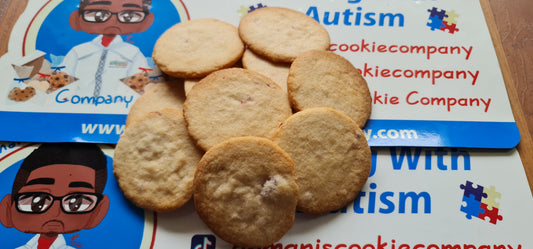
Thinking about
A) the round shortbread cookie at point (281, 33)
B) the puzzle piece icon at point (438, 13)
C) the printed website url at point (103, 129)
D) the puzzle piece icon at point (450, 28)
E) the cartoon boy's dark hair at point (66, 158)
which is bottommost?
the cartoon boy's dark hair at point (66, 158)

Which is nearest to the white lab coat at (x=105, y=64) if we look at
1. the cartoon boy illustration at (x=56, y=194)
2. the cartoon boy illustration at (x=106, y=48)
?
the cartoon boy illustration at (x=106, y=48)

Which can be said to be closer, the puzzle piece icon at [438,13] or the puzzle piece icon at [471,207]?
the puzzle piece icon at [471,207]

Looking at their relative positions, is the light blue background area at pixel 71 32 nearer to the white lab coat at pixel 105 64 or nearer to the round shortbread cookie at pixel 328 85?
the white lab coat at pixel 105 64

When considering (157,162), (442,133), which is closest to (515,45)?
(442,133)

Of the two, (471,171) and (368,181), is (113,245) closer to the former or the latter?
(368,181)

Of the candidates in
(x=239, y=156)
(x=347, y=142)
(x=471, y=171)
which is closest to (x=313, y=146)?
(x=347, y=142)

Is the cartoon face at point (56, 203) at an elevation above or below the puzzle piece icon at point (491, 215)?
above

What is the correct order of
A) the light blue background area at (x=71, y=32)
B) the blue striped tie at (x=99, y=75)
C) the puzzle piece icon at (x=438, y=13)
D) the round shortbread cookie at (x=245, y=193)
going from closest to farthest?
the round shortbread cookie at (x=245, y=193), the blue striped tie at (x=99, y=75), the light blue background area at (x=71, y=32), the puzzle piece icon at (x=438, y=13)

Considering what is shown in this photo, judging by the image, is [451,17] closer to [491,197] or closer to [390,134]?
[390,134]
